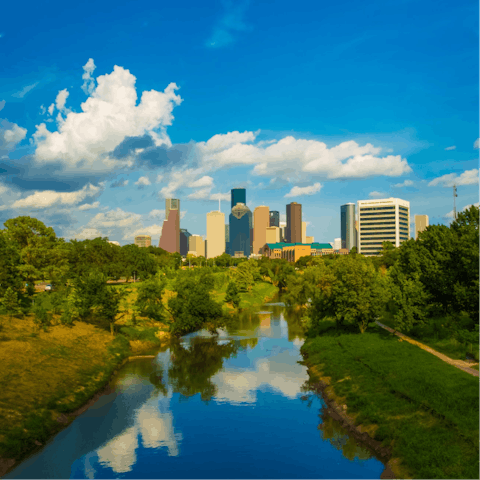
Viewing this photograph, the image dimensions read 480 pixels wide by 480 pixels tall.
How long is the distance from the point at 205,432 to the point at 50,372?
721 inches

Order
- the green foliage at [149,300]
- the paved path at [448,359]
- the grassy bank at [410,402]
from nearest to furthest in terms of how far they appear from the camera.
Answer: the grassy bank at [410,402], the paved path at [448,359], the green foliage at [149,300]

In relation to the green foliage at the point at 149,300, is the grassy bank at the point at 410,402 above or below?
below

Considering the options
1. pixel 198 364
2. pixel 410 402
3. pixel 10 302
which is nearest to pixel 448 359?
pixel 410 402

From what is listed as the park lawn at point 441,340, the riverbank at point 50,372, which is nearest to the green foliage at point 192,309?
the riverbank at point 50,372

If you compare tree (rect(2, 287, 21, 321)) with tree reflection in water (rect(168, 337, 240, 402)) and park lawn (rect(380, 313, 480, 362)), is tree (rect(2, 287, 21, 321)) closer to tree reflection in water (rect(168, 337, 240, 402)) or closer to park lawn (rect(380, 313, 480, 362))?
tree reflection in water (rect(168, 337, 240, 402))

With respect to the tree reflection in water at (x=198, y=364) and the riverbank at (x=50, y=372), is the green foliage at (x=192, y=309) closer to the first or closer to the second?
the tree reflection in water at (x=198, y=364)

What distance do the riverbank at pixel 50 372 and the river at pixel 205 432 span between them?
1203 mm

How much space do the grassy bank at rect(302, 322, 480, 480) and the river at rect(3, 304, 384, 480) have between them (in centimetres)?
219

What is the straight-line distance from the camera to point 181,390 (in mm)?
41906

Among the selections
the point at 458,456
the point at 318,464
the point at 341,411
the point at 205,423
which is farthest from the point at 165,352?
the point at 458,456

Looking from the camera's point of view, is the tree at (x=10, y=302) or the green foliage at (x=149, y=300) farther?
the green foliage at (x=149, y=300)

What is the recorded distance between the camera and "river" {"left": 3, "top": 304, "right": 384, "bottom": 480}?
26.8m

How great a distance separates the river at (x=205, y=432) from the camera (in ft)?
87.8

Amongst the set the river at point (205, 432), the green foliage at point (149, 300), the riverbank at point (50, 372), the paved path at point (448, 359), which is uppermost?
the green foliage at point (149, 300)
